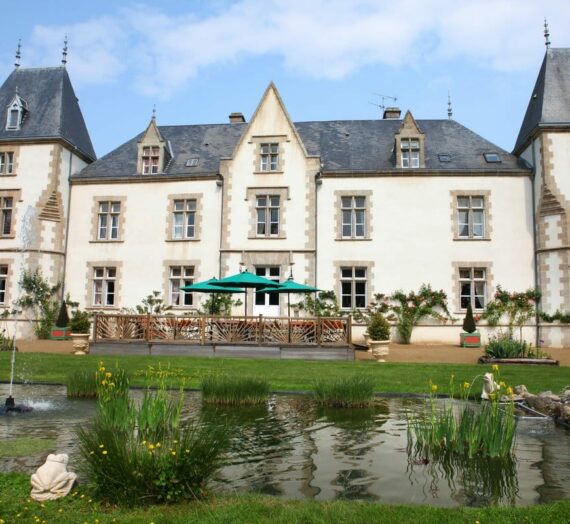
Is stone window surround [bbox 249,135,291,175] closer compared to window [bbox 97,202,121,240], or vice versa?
stone window surround [bbox 249,135,291,175]

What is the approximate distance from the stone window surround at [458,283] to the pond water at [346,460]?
14844 millimetres

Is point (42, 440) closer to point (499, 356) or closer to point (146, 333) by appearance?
point (146, 333)

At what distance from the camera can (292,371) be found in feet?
44.1

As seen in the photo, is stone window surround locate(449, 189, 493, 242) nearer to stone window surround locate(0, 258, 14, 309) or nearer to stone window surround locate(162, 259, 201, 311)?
Answer: stone window surround locate(162, 259, 201, 311)

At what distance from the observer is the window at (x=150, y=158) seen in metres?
25.9

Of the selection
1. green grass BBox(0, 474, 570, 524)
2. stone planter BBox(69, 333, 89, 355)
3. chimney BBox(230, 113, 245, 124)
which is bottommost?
green grass BBox(0, 474, 570, 524)

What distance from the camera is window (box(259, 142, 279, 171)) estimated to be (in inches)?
970

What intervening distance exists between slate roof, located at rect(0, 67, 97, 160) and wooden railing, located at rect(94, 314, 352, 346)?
37.7 ft

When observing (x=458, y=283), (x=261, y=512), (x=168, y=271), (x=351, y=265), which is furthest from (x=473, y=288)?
(x=261, y=512)

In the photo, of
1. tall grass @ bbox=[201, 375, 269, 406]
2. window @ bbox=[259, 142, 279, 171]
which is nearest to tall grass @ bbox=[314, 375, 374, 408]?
tall grass @ bbox=[201, 375, 269, 406]

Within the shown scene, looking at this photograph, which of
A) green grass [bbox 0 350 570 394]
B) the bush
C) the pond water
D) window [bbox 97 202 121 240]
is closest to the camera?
the pond water

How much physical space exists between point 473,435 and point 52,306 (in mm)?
22129

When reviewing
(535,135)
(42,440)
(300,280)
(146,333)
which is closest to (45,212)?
(146,333)

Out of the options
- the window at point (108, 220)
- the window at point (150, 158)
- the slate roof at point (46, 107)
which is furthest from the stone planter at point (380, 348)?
the slate roof at point (46, 107)
